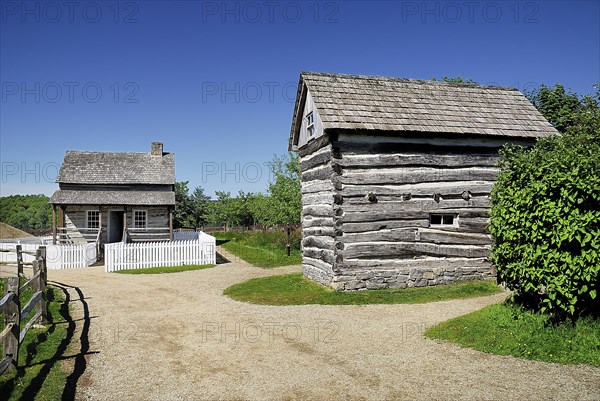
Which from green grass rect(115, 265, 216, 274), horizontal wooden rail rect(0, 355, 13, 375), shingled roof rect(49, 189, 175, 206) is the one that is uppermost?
shingled roof rect(49, 189, 175, 206)

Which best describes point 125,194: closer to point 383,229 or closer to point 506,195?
point 383,229

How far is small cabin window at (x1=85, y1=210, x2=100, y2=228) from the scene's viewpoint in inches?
1101

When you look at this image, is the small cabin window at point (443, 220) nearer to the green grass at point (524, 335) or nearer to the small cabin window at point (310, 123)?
the small cabin window at point (310, 123)

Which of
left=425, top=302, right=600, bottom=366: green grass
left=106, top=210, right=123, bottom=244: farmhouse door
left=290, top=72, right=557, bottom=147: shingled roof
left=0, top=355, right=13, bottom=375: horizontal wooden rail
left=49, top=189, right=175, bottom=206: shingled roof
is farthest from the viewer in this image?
left=106, top=210, right=123, bottom=244: farmhouse door

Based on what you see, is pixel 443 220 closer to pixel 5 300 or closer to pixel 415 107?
pixel 415 107

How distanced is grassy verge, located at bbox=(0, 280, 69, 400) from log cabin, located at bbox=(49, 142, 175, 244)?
18189 millimetres

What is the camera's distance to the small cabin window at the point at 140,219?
2841 cm

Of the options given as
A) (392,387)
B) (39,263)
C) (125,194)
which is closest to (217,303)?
(39,263)

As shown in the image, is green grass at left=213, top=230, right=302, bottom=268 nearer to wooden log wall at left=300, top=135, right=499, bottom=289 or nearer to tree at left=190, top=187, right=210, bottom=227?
wooden log wall at left=300, top=135, right=499, bottom=289

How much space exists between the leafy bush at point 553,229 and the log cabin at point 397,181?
15.9 ft

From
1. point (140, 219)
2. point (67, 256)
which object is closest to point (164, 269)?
point (67, 256)

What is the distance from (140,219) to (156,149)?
5.48 metres

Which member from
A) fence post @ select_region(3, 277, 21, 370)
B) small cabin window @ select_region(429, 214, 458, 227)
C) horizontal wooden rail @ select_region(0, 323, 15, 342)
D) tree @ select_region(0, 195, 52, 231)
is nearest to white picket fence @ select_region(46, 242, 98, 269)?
fence post @ select_region(3, 277, 21, 370)

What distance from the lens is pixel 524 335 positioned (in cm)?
754
